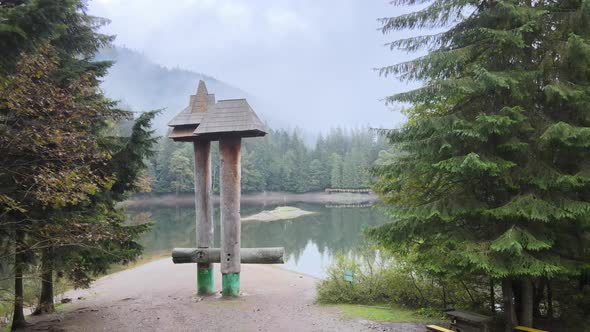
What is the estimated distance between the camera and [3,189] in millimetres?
5527

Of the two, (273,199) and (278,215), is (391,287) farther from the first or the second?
(273,199)

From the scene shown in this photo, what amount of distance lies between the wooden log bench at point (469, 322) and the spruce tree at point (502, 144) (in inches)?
17.4

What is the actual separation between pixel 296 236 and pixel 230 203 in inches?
930

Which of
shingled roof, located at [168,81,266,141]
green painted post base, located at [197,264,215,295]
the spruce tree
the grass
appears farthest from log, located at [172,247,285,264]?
the spruce tree

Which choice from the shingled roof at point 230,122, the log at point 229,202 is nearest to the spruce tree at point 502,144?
the shingled roof at point 230,122

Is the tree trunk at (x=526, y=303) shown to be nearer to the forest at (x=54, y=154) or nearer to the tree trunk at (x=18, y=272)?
the forest at (x=54, y=154)

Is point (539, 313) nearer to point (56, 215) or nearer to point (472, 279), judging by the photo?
point (472, 279)

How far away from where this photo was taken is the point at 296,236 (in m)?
34.0

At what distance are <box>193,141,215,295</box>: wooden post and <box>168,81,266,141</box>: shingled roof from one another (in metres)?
0.49

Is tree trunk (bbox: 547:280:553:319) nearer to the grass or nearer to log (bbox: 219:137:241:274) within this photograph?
the grass

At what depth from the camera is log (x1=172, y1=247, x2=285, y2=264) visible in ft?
37.3

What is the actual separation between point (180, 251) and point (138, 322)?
282 centimetres

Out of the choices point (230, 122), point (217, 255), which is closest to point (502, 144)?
point (230, 122)

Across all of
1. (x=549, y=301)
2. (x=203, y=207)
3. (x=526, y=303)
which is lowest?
(x=549, y=301)
